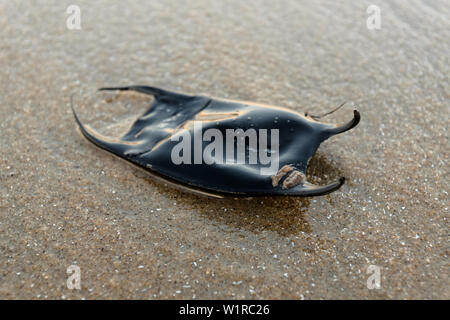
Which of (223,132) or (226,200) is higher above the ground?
(223,132)

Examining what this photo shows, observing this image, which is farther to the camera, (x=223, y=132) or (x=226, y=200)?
(x=226, y=200)

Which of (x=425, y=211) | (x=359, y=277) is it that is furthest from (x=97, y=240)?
(x=425, y=211)

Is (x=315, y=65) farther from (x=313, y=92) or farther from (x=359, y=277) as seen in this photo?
(x=359, y=277)
